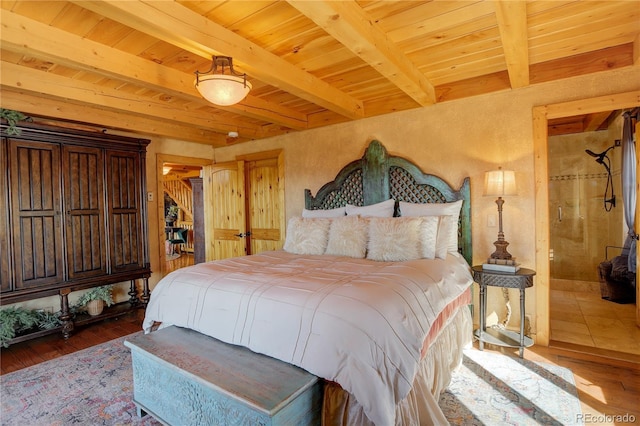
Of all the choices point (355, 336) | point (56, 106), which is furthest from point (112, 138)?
point (355, 336)

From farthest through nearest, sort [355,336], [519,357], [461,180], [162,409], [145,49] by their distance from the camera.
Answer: [461,180]
[519,357]
[145,49]
[162,409]
[355,336]

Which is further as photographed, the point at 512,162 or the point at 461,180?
the point at 461,180

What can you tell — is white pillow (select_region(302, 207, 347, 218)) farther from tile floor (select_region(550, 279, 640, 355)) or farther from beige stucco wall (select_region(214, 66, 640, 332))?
tile floor (select_region(550, 279, 640, 355))

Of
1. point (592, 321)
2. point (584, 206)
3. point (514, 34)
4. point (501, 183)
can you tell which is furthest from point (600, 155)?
point (514, 34)

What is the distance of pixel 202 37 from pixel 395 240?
2114 mm

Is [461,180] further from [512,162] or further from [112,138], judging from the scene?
[112,138]

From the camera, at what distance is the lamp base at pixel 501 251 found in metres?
2.89

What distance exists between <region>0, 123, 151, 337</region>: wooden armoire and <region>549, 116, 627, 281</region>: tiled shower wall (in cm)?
587

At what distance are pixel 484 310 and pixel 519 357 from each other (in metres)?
0.43

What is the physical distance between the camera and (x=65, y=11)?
1.98m

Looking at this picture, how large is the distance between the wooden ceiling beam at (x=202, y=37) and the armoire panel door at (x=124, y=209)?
2.38m

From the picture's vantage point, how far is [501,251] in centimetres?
292

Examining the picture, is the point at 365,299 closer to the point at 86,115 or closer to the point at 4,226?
the point at 4,226

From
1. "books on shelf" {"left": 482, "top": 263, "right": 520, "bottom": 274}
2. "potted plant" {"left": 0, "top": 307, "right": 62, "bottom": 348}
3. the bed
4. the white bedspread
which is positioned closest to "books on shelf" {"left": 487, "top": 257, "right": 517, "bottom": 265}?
"books on shelf" {"left": 482, "top": 263, "right": 520, "bottom": 274}
